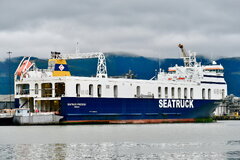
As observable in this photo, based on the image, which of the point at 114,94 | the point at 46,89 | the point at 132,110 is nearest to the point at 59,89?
the point at 46,89

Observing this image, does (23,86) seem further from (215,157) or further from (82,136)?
(215,157)

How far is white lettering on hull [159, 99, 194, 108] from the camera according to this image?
80.0 metres

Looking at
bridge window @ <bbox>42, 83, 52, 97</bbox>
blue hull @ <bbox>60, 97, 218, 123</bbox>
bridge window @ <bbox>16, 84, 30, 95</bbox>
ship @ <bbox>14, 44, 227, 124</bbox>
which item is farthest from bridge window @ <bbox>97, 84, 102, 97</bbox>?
bridge window @ <bbox>16, 84, 30, 95</bbox>

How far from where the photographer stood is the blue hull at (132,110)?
70938mm

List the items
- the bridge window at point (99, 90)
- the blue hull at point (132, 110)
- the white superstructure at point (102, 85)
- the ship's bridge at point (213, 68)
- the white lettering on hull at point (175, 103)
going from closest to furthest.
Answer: the blue hull at point (132, 110) → the white superstructure at point (102, 85) → the bridge window at point (99, 90) → the white lettering on hull at point (175, 103) → the ship's bridge at point (213, 68)

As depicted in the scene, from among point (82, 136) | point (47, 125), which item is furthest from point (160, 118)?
point (82, 136)

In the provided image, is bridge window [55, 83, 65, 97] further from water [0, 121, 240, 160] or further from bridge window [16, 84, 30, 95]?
water [0, 121, 240, 160]

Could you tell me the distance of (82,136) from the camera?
51.1 m

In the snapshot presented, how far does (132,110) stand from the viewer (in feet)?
251

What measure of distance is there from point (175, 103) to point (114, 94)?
9.79m

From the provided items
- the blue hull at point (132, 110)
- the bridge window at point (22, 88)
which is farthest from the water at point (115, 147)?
the bridge window at point (22, 88)

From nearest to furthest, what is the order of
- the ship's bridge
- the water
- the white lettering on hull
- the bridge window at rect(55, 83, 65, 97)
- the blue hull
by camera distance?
the water → the blue hull → the bridge window at rect(55, 83, 65, 97) → the white lettering on hull → the ship's bridge

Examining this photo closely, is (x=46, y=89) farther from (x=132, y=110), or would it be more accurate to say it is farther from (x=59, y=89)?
(x=132, y=110)

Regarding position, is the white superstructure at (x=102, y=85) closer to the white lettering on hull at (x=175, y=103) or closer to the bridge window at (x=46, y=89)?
the bridge window at (x=46, y=89)
